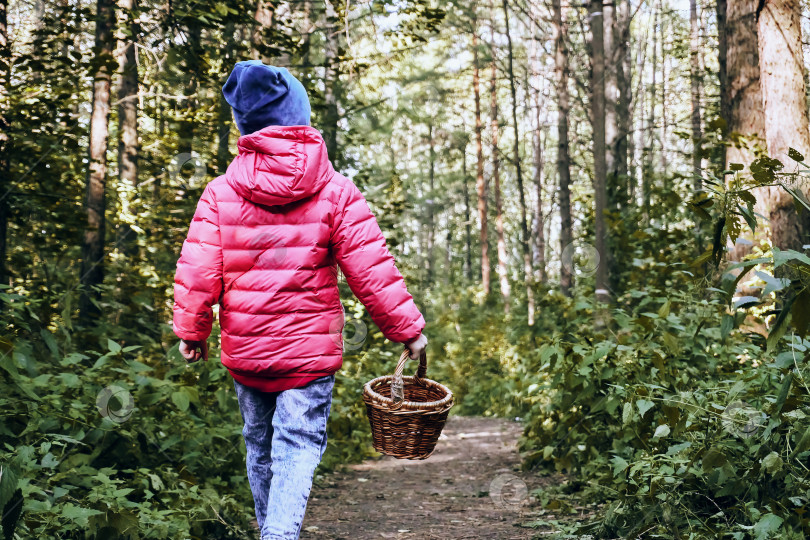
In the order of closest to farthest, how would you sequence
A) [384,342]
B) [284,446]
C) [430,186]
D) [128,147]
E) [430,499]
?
[284,446] → [430,499] → [384,342] → [128,147] → [430,186]

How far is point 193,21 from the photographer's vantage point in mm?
6945

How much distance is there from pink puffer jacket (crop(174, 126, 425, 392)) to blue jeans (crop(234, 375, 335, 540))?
89mm

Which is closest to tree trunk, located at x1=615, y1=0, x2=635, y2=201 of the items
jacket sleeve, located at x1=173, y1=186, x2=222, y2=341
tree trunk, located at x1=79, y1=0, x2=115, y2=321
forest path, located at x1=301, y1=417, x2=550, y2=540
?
forest path, located at x1=301, y1=417, x2=550, y2=540

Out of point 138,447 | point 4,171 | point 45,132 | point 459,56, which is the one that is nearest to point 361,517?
point 138,447

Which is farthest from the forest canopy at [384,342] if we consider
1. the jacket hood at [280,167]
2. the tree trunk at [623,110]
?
the jacket hood at [280,167]

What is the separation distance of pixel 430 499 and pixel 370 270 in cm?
344

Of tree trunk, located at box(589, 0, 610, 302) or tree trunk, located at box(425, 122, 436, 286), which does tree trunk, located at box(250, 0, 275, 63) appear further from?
tree trunk, located at box(425, 122, 436, 286)

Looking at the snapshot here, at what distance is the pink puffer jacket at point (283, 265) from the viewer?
2.97 metres

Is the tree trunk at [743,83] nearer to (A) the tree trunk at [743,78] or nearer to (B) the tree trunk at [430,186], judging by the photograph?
(A) the tree trunk at [743,78]

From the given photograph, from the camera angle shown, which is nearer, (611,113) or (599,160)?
(599,160)

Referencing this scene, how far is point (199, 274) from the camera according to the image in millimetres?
3057

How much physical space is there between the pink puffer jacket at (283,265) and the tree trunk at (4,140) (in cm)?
359

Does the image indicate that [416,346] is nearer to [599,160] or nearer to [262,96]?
[262,96]

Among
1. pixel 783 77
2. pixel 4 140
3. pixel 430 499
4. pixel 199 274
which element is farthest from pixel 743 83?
pixel 4 140
